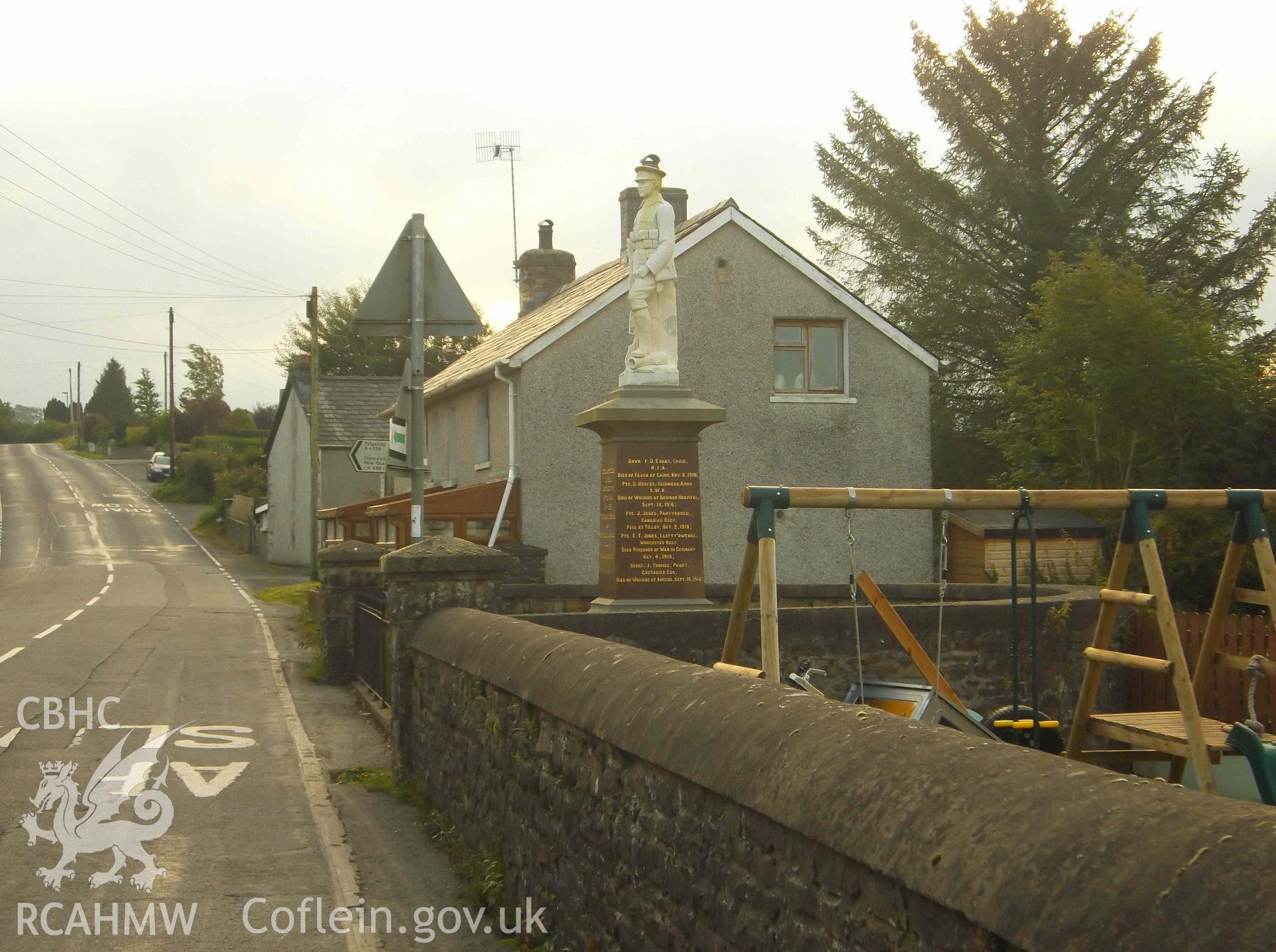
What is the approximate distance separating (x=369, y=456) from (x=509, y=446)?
446cm

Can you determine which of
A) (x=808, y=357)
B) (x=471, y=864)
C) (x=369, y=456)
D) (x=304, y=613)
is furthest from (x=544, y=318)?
(x=471, y=864)

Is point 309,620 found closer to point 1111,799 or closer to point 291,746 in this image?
point 291,746

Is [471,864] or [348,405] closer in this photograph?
[471,864]

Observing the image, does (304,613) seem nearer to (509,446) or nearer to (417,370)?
(509,446)

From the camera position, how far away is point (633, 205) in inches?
960

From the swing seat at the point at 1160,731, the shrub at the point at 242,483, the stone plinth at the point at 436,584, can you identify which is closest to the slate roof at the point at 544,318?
the stone plinth at the point at 436,584

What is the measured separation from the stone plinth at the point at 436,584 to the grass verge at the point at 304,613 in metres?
6.64

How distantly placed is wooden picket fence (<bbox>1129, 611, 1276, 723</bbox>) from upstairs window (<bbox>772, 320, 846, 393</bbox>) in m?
11.7

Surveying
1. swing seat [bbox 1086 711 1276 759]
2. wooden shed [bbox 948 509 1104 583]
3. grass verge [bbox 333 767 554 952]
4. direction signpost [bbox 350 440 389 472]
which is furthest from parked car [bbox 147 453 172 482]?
swing seat [bbox 1086 711 1276 759]

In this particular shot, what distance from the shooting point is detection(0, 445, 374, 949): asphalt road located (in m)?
6.10

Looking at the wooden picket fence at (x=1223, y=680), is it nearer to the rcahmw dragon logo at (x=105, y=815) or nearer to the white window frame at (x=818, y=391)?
the rcahmw dragon logo at (x=105, y=815)

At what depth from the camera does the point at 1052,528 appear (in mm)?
20594

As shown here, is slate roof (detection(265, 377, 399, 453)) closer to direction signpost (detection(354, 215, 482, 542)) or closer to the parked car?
direction signpost (detection(354, 215, 482, 542))

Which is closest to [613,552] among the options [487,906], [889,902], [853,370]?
[487,906]
